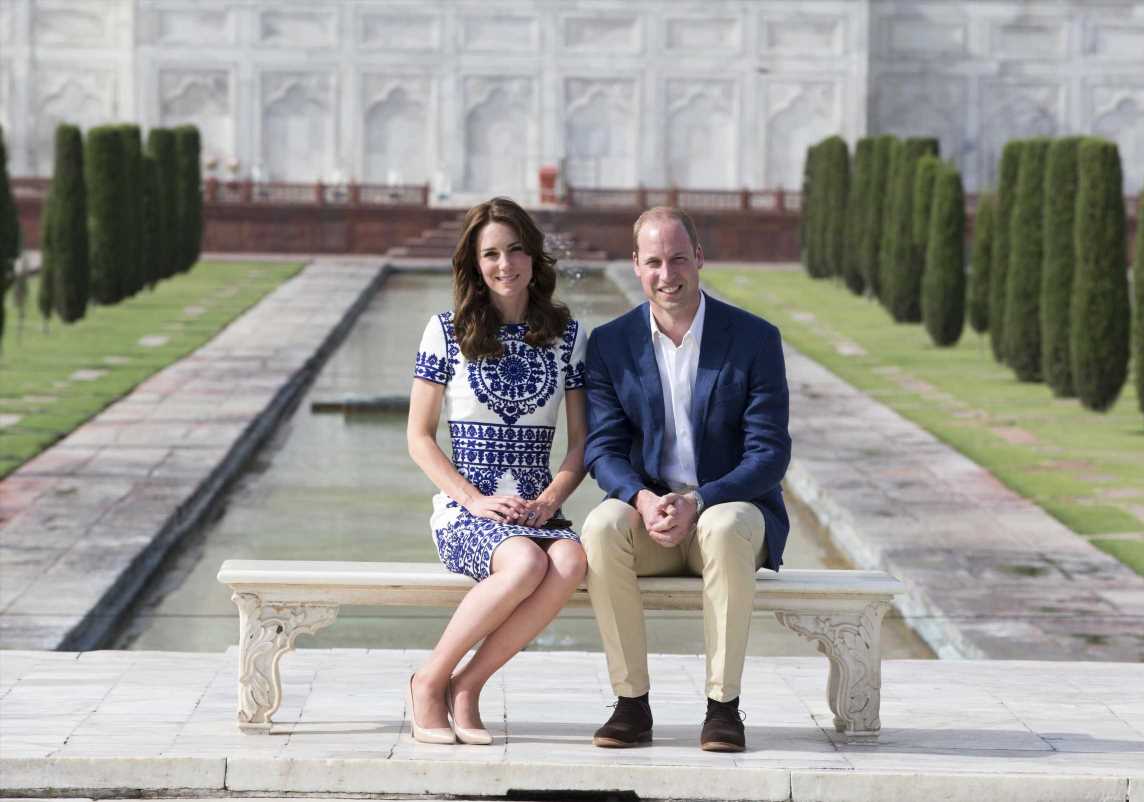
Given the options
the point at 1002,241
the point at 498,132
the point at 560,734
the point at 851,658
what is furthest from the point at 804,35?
the point at 560,734

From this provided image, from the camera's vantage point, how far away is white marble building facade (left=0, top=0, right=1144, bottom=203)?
39.0 m

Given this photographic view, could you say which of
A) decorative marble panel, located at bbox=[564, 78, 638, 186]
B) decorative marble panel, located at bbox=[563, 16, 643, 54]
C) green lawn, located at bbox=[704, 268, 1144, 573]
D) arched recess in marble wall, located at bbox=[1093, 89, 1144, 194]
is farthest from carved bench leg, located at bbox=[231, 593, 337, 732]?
arched recess in marble wall, located at bbox=[1093, 89, 1144, 194]

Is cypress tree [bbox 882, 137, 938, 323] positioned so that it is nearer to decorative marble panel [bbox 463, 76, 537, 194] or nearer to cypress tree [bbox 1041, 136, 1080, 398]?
→ cypress tree [bbox 1041, 136, 1080, 398]

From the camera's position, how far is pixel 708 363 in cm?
485

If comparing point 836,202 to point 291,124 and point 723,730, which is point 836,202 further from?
point 723,730

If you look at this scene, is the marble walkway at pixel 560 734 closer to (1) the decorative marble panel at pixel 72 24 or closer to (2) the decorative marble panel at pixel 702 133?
(2) the decorative marble panel at pixel 702 133

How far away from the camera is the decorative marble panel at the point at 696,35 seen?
39594 mm

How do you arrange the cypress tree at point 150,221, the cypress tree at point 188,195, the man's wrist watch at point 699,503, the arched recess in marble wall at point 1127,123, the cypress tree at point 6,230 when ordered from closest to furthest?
the man's wrist watch at point 699,503, the cypress tree at point 6,230, the cypress tree at point 150,221, the cypress tree at point 188,195, the arched recess in marble wall at point 1127,123

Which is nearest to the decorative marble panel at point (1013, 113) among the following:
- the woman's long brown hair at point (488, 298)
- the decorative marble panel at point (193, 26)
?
the decorative marble panel at point (193, 26)

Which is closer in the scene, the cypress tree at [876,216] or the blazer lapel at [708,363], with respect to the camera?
the blazer lapel at [708,363]

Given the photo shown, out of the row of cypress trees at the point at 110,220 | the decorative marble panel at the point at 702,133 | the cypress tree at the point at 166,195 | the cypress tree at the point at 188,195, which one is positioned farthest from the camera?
the decorative marble panel at the point at 702,133

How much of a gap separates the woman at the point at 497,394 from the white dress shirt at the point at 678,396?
0.22 metres

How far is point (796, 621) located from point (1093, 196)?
992 cm

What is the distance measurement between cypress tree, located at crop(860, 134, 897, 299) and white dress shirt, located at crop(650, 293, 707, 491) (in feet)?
64.7
